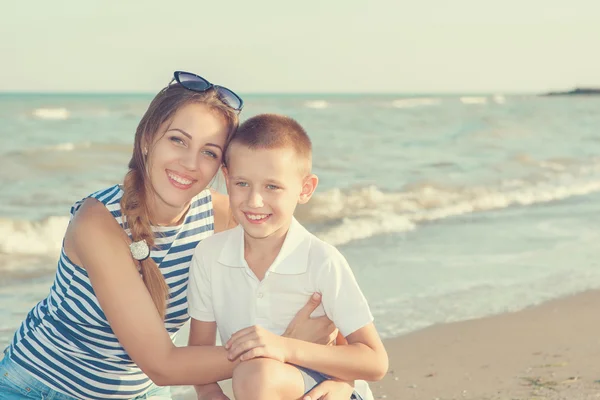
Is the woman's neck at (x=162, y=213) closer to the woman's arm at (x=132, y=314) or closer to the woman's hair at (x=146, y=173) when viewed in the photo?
the woman's hair at (x=146, y=173)

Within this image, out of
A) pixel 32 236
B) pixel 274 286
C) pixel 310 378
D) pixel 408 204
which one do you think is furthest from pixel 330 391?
pixel 408 204

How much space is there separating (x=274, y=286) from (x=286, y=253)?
13cm

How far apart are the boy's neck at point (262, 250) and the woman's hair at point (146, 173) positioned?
35 centimetres

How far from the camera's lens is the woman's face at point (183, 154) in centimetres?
334

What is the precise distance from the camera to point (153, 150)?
3375 mm

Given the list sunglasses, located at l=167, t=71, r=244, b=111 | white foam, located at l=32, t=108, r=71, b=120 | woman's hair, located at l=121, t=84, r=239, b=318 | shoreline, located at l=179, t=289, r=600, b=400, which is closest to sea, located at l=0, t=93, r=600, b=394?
shoreline, located at l=179, t=289, r=600, b=400

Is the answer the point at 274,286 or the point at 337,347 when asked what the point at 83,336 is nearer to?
the point at 274,286

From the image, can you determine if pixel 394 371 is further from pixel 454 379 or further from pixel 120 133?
pixel 120 133

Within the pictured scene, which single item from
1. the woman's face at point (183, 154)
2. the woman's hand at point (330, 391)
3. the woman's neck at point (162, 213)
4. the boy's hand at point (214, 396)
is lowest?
the boy's hand at point (214, 396)

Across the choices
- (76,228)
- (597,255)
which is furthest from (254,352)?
(597,255)

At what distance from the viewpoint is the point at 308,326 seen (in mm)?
3264

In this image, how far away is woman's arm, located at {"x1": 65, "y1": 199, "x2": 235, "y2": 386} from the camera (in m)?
3.17

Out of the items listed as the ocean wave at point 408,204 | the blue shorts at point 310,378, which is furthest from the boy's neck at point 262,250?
the ocean wave at point 408,204

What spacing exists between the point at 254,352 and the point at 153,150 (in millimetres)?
930
